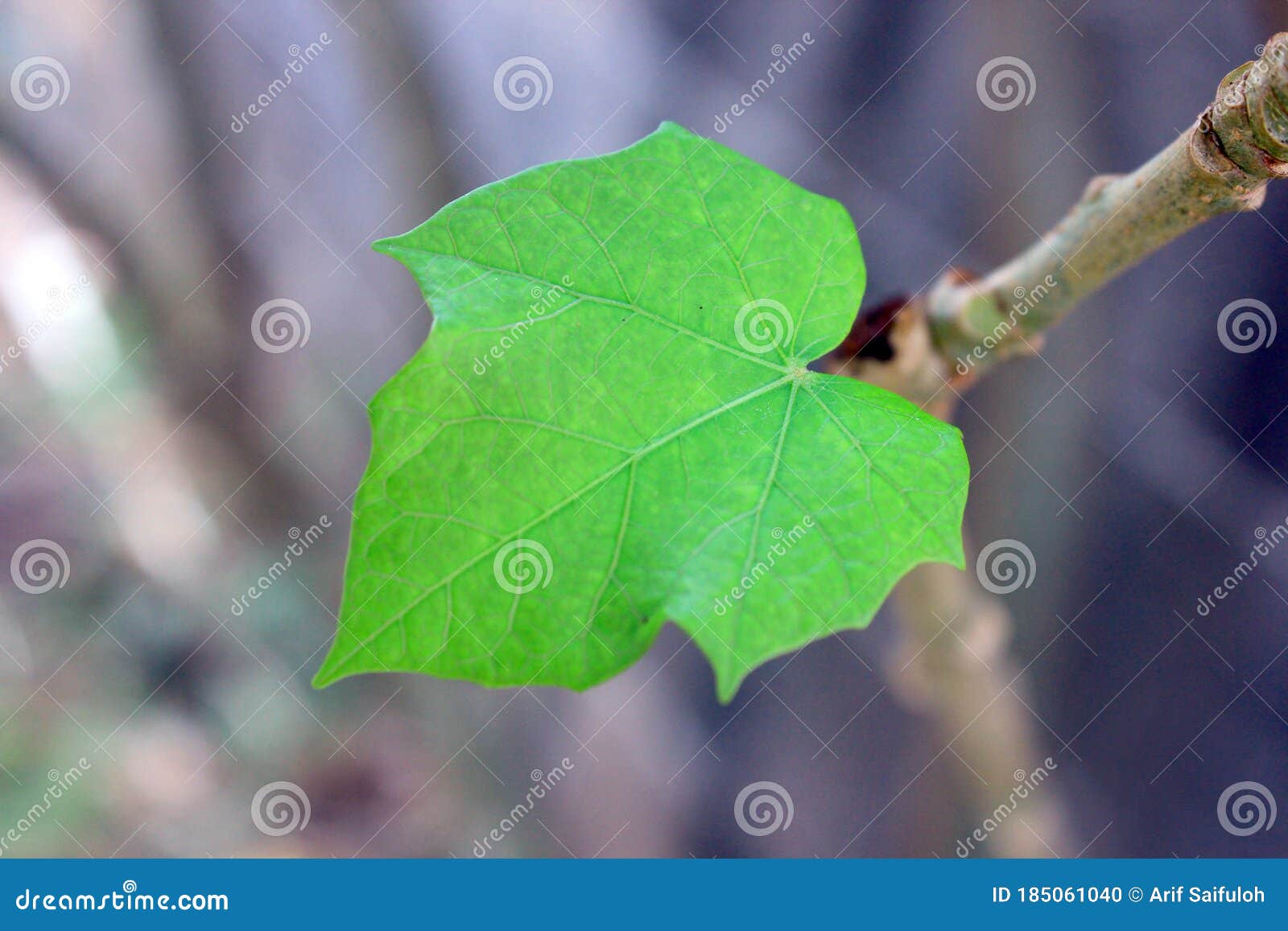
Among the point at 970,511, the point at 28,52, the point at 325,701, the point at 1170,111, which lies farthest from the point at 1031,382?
the point at 28,52

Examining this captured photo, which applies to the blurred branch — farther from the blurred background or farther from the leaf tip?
the blurred background

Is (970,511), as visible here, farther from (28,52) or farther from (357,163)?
(28,52)

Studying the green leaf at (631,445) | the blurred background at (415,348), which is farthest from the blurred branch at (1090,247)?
the blurred background at (415,348)

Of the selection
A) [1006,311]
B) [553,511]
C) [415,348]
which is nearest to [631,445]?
[553,511]

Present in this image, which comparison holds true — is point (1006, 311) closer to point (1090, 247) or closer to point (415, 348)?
point (1090, 247)

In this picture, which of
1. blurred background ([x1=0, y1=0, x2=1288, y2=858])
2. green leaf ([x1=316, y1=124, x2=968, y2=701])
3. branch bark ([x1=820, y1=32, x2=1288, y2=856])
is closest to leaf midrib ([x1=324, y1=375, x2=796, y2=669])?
green leaf ([x1=316, y1=124, x2=968, y2=701])
